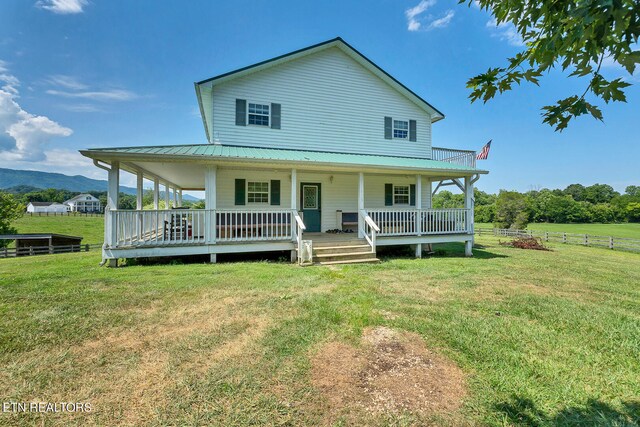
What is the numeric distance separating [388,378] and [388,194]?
10.9 meters

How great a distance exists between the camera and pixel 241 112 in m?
11.0

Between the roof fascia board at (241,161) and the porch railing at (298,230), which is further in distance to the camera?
the porch railing at (298,230)

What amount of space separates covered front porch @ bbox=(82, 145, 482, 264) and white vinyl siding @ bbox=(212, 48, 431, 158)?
1.50m

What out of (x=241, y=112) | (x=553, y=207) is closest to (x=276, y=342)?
(x=241, y=112)

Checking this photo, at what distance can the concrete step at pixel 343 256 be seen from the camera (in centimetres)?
862

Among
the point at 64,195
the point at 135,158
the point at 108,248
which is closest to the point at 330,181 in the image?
the point at 135,158

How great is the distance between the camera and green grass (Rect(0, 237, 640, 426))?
2.37 metres

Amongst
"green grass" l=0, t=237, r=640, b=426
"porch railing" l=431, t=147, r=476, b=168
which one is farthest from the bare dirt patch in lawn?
"porch railing" l=431, t=147, r=476, b=168

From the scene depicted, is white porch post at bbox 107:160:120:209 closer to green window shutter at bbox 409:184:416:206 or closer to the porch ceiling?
the porch ceiling

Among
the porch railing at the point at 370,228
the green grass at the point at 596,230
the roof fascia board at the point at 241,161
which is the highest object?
the roof fascia board at the point at 241,161

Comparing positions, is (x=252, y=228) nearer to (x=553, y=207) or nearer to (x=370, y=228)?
(x=370, y=228)

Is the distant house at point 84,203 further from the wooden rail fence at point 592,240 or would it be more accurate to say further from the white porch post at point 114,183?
the wooden rail fence at point 592,240

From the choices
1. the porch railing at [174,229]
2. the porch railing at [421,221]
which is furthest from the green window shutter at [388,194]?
the porch railing at [174,229]

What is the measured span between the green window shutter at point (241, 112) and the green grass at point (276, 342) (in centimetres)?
676
